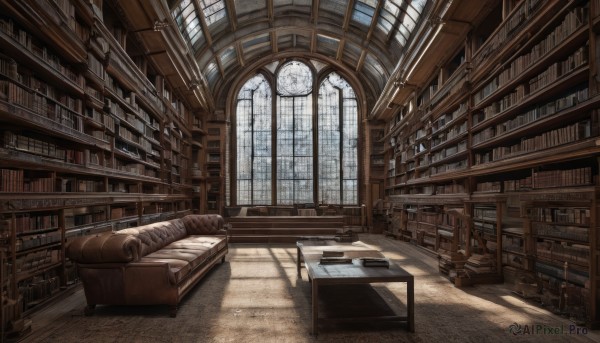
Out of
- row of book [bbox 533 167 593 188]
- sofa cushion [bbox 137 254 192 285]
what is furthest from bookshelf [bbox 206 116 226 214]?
row of book [bbox 533 167 593 188]

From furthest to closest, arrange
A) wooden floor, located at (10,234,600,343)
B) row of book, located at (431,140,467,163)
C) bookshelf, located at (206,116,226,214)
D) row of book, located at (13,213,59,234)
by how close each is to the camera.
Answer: bookshelf, located at (206,116,226,214) < row of book, located at (431,140,467,163) < row of book, located at (13,213,59,234) < wooden floor, located at (10,234,600,343)

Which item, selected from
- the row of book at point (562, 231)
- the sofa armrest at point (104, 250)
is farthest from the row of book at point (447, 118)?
the sofa armrest at point (104, 250)

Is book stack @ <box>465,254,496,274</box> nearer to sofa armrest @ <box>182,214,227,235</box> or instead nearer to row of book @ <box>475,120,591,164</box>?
row of book @ <box>475,120,591,164</box>

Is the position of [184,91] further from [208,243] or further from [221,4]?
[208,243]

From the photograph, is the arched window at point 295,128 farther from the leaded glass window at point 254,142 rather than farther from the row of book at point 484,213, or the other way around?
the row of book at point 484,213

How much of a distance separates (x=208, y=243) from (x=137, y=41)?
3988mm

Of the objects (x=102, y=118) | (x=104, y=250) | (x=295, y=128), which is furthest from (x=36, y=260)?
(x=295, y=128)

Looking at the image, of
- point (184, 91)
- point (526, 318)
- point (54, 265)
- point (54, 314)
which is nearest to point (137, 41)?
point (184, 91)

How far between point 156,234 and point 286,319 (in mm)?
2426

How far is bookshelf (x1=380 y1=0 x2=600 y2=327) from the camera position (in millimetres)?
3789

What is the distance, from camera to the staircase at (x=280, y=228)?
1034 cm

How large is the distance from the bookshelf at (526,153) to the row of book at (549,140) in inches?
0.5

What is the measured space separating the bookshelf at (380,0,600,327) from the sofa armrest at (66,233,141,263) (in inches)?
148

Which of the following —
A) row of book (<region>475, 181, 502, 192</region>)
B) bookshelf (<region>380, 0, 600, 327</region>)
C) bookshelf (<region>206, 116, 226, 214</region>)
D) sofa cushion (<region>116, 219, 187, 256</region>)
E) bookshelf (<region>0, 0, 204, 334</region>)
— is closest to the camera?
bookshelf (<region>0, 0, 204, 334</region>)
